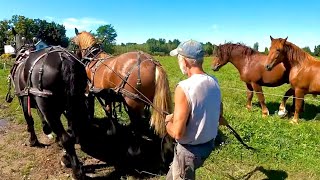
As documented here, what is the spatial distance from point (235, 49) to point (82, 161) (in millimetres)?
5981

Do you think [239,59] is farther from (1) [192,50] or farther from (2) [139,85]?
(1) [192,50]

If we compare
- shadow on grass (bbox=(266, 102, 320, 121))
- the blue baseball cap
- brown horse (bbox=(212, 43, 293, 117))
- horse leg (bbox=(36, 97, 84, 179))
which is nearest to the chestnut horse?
horse leg (bbox=(36, 97, 84, 179))

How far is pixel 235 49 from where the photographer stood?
9.70 metres

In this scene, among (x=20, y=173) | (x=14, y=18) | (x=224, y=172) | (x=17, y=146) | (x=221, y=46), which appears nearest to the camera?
(x=224, y=172)

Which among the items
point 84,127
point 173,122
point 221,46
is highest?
point 221,46

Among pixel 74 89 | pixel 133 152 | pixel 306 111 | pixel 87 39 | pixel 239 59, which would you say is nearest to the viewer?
pixel 74 89

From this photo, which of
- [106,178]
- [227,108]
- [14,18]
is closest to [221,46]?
[227,108]

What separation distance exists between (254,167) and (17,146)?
4.48 meters

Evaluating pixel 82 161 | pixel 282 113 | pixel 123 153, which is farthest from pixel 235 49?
pixel 82 161

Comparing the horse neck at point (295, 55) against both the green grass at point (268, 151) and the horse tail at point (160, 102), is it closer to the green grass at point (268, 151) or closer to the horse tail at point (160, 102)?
the green grass at point (268, 151)

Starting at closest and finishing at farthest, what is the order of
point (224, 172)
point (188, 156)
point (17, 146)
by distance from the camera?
1. point (188, 156)
2. point (224, 172)
3. point (17, 146)

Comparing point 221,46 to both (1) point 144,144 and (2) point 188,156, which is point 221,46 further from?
(2) point 188,156

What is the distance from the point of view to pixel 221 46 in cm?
989

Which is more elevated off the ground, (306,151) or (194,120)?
(194,120)
